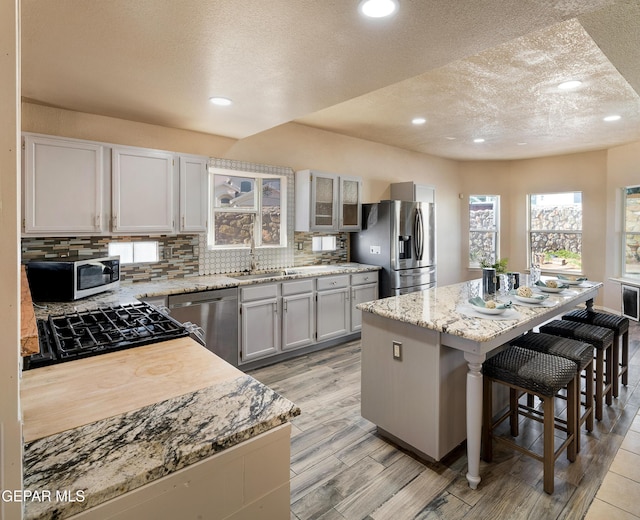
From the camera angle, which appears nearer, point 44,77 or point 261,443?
point 261,443

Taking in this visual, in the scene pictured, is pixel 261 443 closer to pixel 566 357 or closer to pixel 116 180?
pixel 566 357

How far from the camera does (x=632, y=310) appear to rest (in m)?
5.41

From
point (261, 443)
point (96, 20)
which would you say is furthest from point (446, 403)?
point (96, 20)

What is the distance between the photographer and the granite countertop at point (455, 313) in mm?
1938

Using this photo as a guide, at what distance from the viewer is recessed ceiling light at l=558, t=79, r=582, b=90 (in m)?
3.27

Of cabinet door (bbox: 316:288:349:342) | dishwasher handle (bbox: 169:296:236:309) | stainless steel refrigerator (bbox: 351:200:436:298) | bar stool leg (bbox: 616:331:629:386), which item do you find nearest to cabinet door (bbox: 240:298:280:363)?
dishwasher handle (bbox: 169:296:236:309)

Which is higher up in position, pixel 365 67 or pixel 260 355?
pixel 365 67

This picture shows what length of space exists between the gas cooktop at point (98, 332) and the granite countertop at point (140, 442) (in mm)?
310

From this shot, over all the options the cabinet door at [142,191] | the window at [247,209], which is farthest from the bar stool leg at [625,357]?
the cabinet door at [142,191]

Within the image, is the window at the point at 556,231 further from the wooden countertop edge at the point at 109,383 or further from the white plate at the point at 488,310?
the wooden countertop edge at the point at 109,383

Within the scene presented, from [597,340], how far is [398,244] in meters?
2.51

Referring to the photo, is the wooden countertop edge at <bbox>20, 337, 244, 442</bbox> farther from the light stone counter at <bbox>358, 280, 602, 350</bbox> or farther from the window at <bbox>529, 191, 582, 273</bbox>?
the window at <bbox>529, 191, 582, 273</bbox>

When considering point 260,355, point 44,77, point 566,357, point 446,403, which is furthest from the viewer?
point 260,355

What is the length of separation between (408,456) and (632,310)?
5228mm
